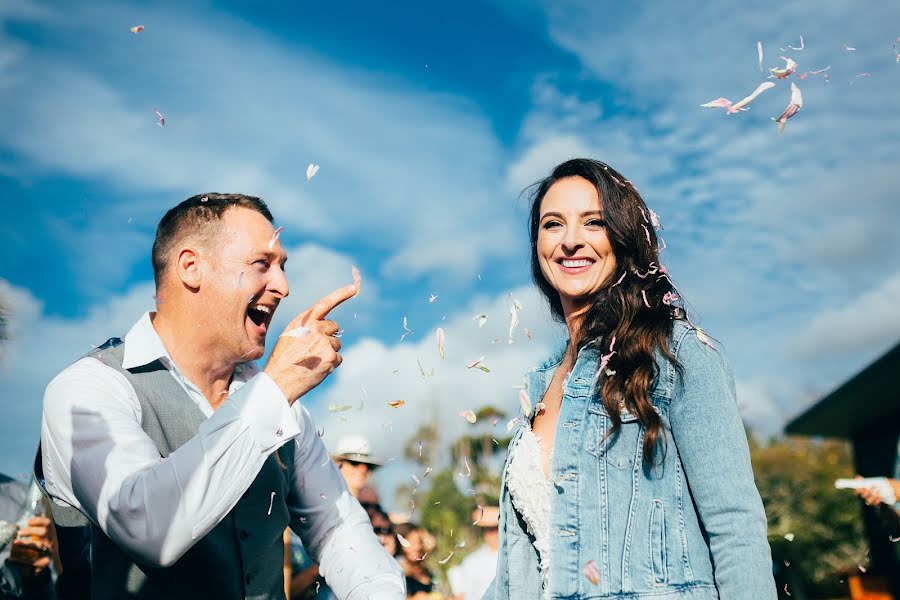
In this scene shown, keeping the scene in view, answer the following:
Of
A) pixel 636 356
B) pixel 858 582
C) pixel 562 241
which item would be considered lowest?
pixel 858 582

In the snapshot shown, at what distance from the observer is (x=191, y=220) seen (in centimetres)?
350

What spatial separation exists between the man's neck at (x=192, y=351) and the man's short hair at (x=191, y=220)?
0.90ft

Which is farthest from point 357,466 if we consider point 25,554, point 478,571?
point 25,554

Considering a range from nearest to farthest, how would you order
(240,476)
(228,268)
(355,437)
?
(240,476) < (228,268) < (355,437)

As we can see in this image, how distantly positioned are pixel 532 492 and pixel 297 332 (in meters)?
1.04

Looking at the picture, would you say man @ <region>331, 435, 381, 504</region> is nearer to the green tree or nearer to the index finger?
the index finger

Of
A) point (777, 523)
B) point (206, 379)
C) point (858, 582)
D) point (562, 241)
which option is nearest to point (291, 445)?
point (206, 379)

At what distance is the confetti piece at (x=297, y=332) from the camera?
2.73m

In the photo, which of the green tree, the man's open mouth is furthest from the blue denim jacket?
the green tree

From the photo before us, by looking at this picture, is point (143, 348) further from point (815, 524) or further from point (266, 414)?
point (815, 524)

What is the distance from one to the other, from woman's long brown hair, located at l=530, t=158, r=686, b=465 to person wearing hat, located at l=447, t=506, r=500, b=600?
4.81 m

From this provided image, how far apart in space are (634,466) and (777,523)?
96.0 ft

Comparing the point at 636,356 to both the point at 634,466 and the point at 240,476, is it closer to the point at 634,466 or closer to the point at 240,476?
the point at 634,466

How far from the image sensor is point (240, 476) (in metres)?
2.46
